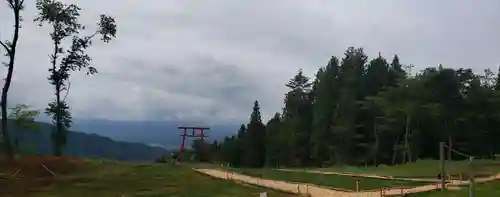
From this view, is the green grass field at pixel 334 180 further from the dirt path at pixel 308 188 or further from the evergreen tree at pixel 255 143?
the evergreen tree at pixel 255 143

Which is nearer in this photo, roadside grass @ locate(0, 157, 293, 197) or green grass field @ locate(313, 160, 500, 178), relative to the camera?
roadside grass @ locate(0, 157, 293, 197)

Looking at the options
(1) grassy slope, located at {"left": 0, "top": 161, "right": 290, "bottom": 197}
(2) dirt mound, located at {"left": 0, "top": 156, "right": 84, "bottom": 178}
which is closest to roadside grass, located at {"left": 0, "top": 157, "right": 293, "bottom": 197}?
(1) grassy slope, located at {"left": 0, "top": 161, "right": 290, "bottom": 197}


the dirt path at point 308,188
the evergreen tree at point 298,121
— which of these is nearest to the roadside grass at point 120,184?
the dirt path at point 308,188

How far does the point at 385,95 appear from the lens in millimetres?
61656

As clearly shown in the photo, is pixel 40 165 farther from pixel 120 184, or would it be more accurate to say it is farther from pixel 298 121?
pixel 298 121

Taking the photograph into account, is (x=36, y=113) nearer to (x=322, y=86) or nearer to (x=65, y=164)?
(x=65, y=164)

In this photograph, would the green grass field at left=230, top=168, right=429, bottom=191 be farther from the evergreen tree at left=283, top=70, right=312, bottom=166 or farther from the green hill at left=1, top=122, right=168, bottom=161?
the evergreen tree at left=283, top=70, right=312, bottom=166

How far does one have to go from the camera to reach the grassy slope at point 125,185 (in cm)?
2717

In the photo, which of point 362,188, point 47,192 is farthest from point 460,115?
point 47,192

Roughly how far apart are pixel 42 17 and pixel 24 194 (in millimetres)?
9785

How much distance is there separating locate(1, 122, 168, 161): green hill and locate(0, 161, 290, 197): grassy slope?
16.3ft

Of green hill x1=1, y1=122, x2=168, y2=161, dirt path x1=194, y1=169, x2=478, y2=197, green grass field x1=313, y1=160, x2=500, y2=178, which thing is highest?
green hill x1=1, y1=122, x2=168, y2=161

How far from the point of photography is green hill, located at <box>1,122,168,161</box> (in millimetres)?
35938

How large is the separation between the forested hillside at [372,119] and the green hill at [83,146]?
1424 cm
